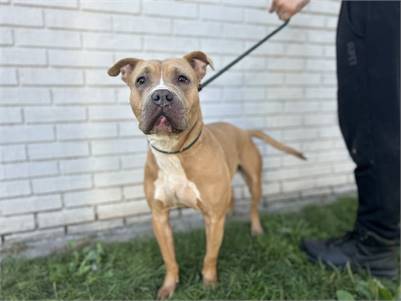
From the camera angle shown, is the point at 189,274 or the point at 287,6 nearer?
the point at 287,6

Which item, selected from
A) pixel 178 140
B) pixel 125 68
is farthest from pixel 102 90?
pixel 178 140

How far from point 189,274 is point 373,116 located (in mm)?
1822

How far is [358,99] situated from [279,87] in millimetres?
1584

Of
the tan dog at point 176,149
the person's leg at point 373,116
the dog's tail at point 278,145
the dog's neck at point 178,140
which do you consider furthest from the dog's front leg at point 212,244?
the dog's tail at point 278,145

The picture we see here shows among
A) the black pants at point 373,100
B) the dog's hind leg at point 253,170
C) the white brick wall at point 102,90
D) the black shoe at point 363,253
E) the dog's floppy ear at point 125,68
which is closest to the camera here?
the dog's floppy ear at point 125,68

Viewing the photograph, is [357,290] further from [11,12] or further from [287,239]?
[11,12]

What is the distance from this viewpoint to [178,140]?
2.50 meters

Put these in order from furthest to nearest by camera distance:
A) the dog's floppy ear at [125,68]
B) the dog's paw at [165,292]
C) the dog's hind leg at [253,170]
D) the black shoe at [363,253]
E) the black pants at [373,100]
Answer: the dog's hind leg at [253,170], the black shoe at [363,253], the dog's paw at [165,292], the black pants at [373,100], the dog's floppy ear at [125,68]

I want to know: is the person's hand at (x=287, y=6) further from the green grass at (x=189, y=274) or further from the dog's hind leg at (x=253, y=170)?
the green grass at (x=189, y=274)

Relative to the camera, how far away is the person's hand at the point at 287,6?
8.85 ft

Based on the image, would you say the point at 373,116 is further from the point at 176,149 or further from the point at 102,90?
the point at 102,90

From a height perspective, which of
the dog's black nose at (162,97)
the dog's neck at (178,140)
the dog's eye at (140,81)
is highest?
the dog's eye at (140,81)

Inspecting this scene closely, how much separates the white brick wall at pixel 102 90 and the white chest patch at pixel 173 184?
1.20m

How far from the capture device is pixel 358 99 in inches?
112
